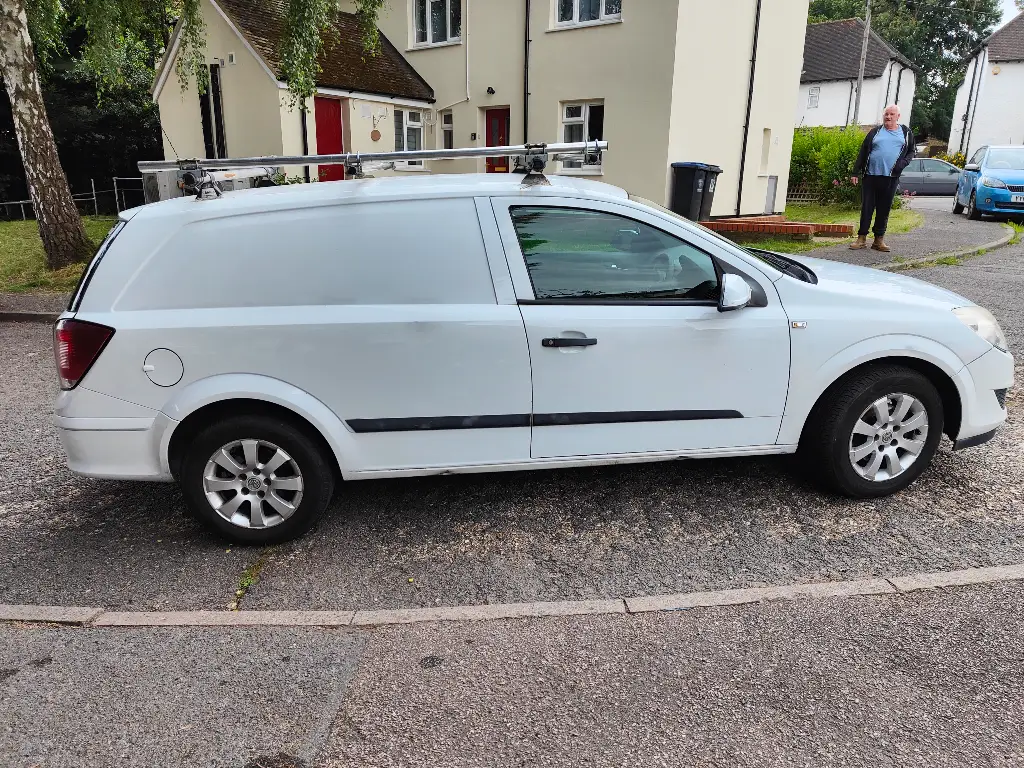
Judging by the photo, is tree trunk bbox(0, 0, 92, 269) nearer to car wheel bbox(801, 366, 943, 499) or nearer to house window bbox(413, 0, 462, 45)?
house window bbox(413, 0, 462, 45)

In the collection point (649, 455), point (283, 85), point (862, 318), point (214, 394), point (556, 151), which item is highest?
point (283, 85)

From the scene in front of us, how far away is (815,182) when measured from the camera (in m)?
20.9

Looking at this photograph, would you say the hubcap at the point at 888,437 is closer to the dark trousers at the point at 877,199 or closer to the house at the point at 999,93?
the dark trousers at the point at 877,199

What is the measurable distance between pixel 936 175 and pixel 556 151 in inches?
1156

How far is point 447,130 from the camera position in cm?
1920

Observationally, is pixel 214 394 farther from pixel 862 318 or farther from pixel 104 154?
pixel 104 154

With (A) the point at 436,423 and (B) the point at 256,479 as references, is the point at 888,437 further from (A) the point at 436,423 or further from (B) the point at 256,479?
(B) the point at 256,479

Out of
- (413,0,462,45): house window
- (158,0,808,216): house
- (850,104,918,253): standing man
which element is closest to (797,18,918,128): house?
(158,0,808,216): house

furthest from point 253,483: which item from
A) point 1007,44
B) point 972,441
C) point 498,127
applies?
point 1007,44

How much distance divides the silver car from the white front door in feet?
93.0

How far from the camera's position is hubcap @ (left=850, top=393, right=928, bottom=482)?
3.89 m

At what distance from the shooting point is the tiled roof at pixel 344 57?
1602 centimetres

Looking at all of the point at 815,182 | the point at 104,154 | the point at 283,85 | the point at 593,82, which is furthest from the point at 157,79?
the point at 815,182

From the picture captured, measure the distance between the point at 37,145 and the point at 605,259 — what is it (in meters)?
10.3
